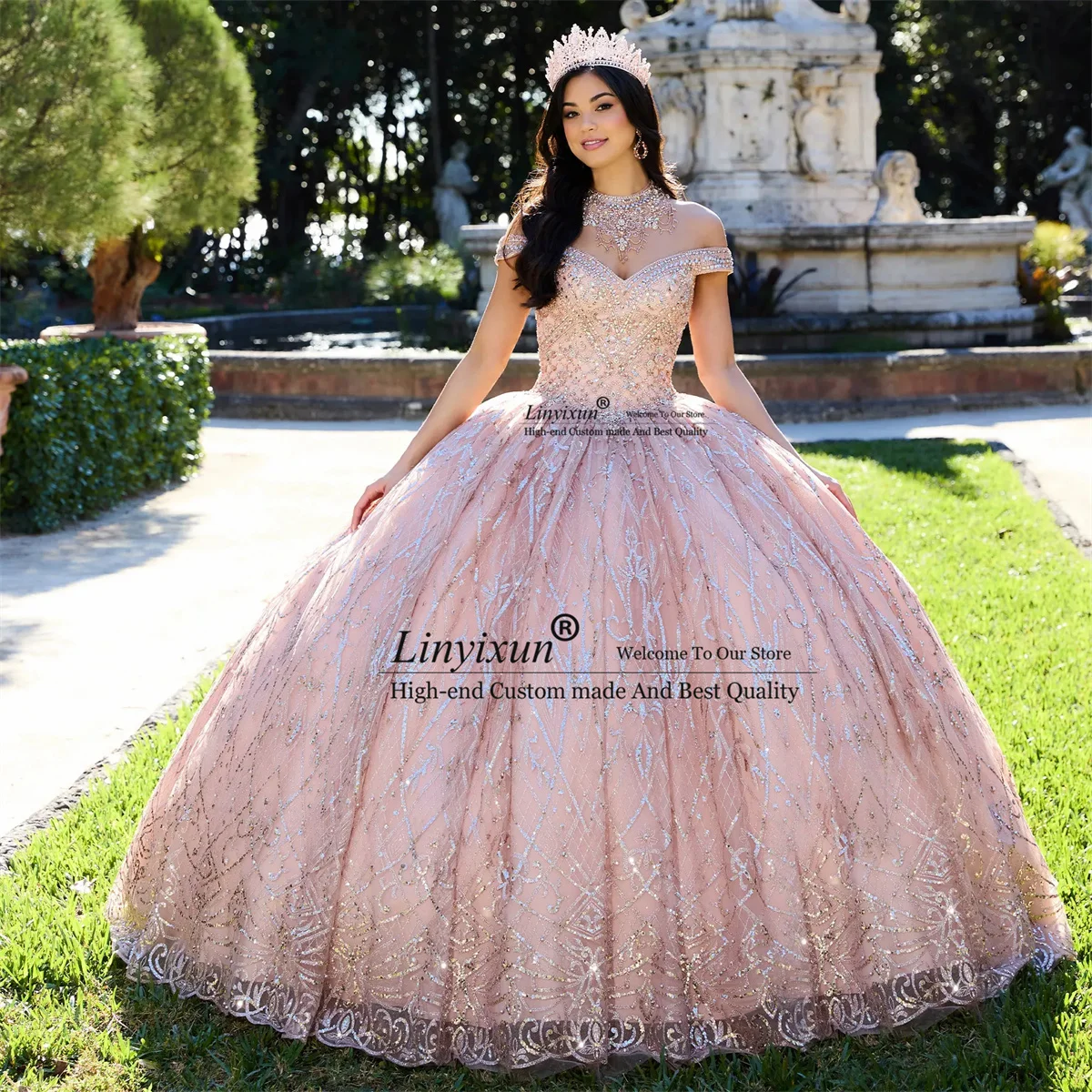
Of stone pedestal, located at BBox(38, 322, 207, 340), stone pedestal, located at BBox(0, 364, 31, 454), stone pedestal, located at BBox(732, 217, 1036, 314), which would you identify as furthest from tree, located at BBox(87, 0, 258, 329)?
stone pedestal, located at BBox(732, 217, 1036, 314)

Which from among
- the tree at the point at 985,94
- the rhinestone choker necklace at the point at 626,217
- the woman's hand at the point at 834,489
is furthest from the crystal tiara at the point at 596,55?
the tree at the point at 985,94

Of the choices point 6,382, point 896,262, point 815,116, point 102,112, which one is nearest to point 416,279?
point 815,116

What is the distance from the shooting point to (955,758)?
2.32m

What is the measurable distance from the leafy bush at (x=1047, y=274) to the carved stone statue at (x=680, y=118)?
9.72 feet

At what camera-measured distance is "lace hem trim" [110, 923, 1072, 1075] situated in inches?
82.4

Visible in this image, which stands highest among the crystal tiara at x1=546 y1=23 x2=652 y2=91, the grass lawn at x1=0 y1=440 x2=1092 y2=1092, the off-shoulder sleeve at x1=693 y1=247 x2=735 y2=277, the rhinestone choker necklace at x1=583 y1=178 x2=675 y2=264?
the crystal tiara at x1=546 y1=23 x2=652 y2=91

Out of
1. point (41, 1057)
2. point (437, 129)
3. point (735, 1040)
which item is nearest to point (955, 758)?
point (735, 1040)

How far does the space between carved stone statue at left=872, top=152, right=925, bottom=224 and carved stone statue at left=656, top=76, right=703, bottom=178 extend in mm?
1723

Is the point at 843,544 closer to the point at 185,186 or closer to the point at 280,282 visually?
the point at 185,186

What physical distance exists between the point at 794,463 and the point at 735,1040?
40.1 inches

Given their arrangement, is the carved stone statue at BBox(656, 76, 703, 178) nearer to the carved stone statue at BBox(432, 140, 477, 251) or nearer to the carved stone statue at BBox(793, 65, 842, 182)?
the carved stone statue at BBox(793, 65, 842, 182)

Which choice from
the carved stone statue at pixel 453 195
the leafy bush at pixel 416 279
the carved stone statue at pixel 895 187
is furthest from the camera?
the carved stone statue at pixel 453 195

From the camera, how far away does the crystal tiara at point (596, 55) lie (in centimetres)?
273

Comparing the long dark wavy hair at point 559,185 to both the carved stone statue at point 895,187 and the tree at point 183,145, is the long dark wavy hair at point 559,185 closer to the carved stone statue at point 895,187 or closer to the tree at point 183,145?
the tree at point 183,145
